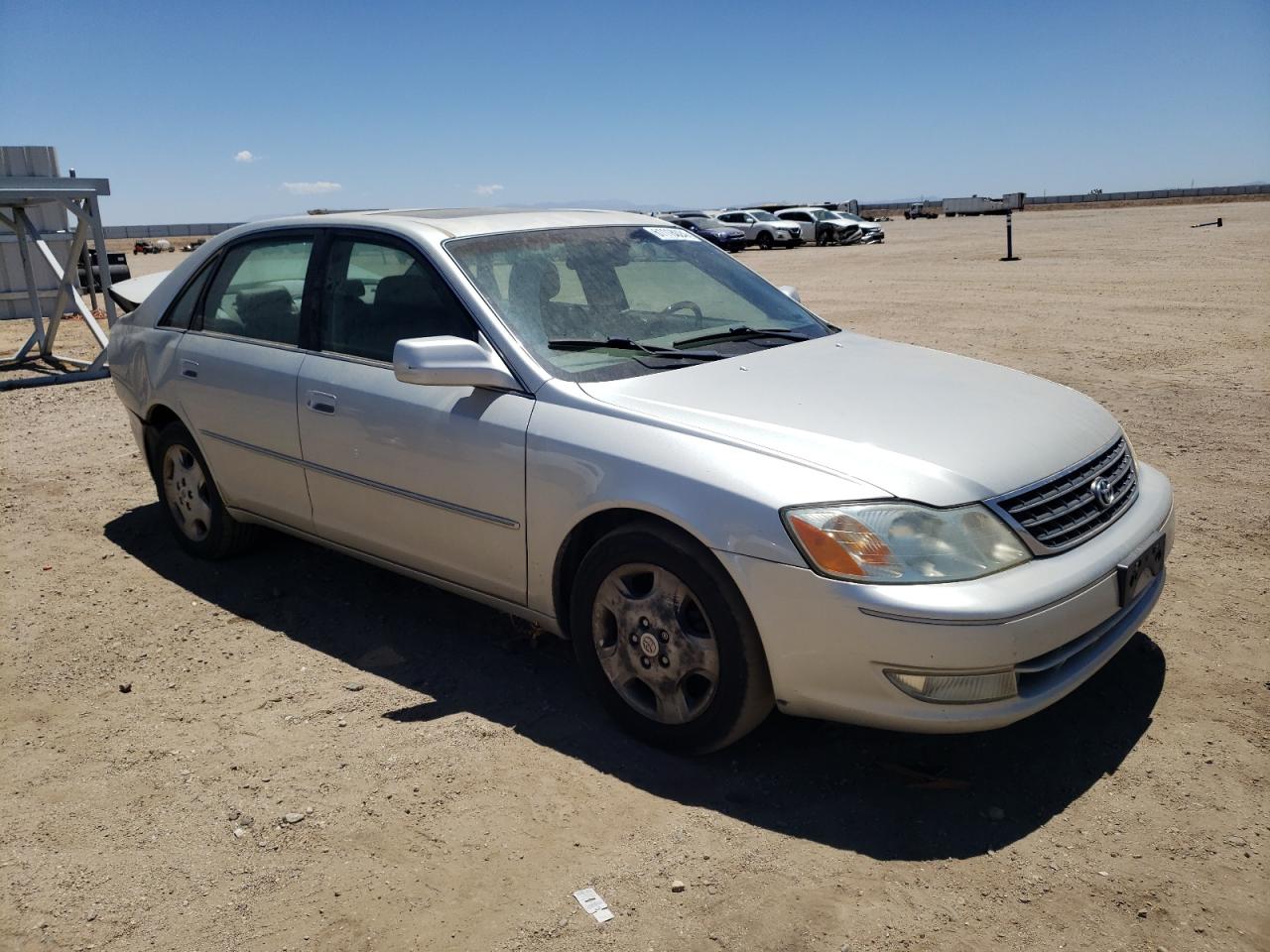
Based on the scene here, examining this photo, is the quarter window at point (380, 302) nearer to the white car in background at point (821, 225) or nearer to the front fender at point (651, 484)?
the front fender at point (651, 484)

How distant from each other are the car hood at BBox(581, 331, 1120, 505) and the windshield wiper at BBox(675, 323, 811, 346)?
21cm

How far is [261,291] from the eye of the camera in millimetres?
4926

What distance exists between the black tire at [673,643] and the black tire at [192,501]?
2.44 m

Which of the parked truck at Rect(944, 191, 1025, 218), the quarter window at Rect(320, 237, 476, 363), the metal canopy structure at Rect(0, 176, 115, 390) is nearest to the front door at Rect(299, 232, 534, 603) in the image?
the quarter window at Rect(320, 237, 476, 363)

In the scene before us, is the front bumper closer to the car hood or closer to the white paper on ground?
the car hood

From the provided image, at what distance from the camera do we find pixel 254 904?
2887 millimetres

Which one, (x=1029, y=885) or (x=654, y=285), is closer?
(x=1029, y=885)

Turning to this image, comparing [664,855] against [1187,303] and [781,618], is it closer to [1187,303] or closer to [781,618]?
[781,618]

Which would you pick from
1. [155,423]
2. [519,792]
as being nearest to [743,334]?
[519,792]

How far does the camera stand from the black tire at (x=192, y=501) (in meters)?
5.28

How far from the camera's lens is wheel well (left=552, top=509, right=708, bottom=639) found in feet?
11.2

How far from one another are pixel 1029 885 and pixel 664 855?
38.1 inches

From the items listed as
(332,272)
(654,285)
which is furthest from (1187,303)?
(332,272)

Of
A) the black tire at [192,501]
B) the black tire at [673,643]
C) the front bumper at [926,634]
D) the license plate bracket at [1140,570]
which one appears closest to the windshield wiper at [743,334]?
the black tire at [673,643]
